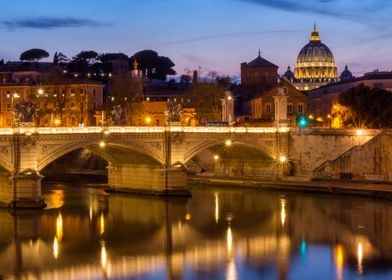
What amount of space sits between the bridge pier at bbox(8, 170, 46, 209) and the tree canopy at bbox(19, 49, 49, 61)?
65.1 m

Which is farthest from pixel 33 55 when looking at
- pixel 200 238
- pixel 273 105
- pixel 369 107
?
pixel 200 238

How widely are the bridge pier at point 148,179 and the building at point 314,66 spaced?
328 feet

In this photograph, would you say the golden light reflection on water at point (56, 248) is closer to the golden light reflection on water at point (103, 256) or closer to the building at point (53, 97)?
the golden light reflection on water at point (103, 256)

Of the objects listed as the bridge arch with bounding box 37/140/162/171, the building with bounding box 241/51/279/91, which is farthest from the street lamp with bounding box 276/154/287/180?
the building with bounding box 241/51/279/91

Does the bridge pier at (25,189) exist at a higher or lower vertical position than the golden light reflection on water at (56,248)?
higher

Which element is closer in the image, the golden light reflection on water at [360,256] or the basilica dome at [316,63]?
the golden light reflection on water at [360,256]

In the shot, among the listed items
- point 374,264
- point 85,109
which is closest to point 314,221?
point 374,264

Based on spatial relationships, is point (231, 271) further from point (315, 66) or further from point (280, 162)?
point (315, 66)

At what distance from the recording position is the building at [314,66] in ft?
494

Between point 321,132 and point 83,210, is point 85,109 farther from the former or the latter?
point 83,210

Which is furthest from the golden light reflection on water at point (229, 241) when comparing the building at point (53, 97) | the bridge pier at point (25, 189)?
the building at point (53, 97)

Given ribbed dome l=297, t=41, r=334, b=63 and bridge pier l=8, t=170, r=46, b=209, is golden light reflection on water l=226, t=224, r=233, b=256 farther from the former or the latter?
ribbed dome l=297, t=41, r=334, b=63

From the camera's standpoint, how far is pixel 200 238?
37125 millimetres

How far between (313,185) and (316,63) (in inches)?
4078
